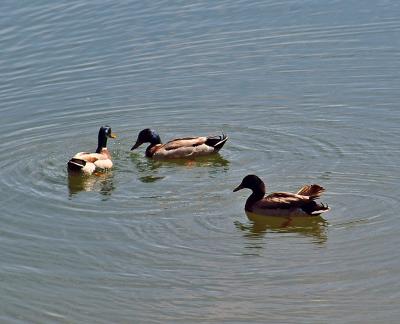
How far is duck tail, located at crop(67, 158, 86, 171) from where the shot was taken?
18414mm

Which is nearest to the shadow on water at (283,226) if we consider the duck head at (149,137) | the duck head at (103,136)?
the duck head at (149,137)

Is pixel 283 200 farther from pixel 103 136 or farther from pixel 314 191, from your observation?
pixel 103 136

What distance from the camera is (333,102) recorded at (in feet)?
66.4

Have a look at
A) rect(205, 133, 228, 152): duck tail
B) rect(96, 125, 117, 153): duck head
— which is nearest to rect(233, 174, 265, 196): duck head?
rect(205, 133, 228, 152): duck tail

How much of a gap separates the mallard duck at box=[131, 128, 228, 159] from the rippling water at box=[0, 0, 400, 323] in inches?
7.5

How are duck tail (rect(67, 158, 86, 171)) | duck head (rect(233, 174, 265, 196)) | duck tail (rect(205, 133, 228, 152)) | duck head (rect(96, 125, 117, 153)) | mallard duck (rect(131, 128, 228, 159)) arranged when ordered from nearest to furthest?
1. duck head (rect(233, 174, 265, 196))
2. duck tail (rect(67, 158, 86, 171))
3. duck tail (rect(205, 133, 228, 152))
4. mallard duck (rect(131, 128, 228, 159))
5. duck head (rect(96, 125, 117, 153))

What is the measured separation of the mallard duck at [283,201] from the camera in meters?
16.0

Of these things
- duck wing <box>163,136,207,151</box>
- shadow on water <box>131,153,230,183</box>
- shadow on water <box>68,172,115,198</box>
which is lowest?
shadow on water <box>68,172,115,198</box>

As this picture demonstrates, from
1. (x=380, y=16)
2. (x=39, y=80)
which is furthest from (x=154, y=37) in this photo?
(x=380, y=16)

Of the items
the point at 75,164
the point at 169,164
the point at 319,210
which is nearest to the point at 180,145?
the point at 169,164

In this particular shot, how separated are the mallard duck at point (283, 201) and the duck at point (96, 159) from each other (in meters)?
2.99

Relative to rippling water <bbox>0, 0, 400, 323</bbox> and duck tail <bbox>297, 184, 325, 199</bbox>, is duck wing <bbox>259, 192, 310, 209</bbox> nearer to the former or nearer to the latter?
duck tail <bbox>297, 184, 325, 199</bbox>

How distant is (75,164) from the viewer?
18406mm

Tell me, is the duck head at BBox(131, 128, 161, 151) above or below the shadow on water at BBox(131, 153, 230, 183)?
above
